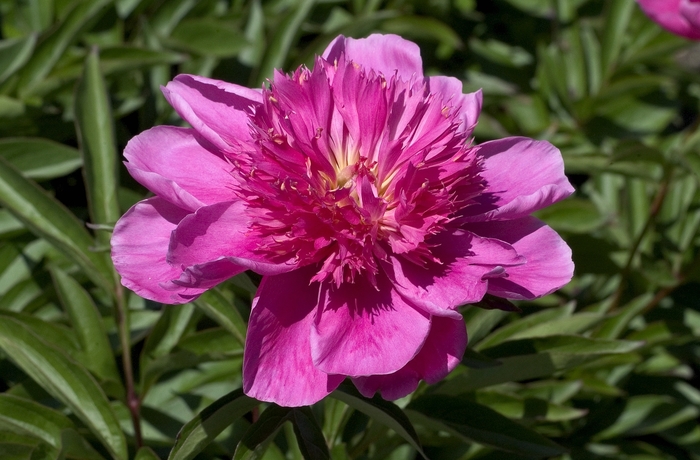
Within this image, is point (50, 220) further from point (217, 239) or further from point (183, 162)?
point (217, 239)

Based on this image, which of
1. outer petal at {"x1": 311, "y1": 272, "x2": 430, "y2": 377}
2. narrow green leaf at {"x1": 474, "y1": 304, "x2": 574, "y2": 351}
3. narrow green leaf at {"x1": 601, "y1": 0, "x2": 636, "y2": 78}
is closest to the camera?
outer petal at {"x1": 311, "y1": 272, "x2": 430, "y2": 377}

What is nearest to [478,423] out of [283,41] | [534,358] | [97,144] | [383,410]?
[534,358]

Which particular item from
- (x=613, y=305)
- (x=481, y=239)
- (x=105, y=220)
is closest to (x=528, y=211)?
(x=481, y=239)

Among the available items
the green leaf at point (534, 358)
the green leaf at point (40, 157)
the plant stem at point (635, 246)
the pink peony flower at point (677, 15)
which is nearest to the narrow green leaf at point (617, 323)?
the plant stem at point (635, 246)

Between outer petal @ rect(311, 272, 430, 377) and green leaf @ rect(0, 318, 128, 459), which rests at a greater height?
outer petal @ rect(311, 272, 430, 377)

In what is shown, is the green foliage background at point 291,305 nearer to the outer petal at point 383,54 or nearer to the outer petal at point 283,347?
the outer petal at point 283,347

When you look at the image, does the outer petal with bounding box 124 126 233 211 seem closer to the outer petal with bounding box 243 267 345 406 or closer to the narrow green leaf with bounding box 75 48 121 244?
the outer petal with bounding box 243 267 345 406

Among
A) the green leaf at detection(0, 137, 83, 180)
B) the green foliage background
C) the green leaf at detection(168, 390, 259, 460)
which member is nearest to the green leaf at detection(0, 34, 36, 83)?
the green foliage background
